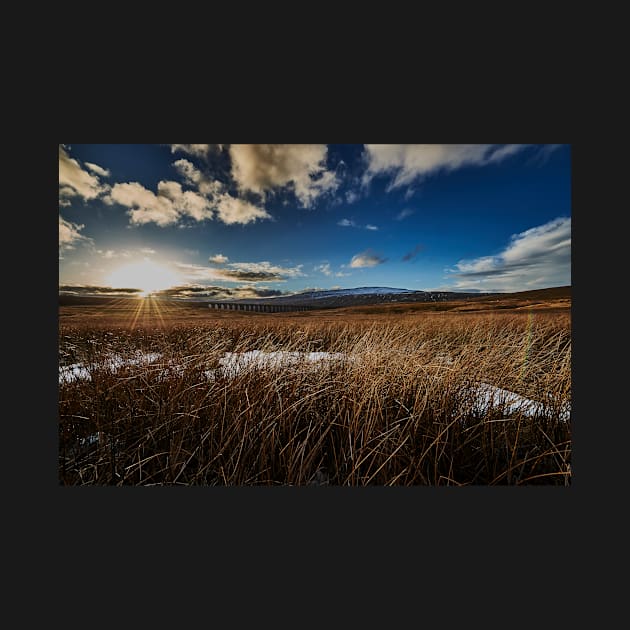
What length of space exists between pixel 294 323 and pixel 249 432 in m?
3.49

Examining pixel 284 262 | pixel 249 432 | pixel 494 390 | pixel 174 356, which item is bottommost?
pixel 249 432

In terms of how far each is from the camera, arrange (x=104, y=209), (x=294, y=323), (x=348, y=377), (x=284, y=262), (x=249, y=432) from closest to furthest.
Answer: (x=249, y=432)
(x=348, y=377)
(x=104, y=209)
(x=284, y=262)
(x=294, y=323)

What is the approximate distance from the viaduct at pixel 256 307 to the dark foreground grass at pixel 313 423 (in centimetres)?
104

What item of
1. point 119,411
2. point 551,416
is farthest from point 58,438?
point 551,416

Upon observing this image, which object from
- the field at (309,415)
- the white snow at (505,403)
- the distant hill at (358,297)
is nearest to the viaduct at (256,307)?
the distant hill at (358,297)

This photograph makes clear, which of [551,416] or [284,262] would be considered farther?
[284,262]

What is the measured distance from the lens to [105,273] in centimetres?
263

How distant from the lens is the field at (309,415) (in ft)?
5.64

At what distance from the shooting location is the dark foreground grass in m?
1.71

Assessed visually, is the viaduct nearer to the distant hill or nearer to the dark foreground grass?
the distant hill

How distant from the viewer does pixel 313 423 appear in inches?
78.2

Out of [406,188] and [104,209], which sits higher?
[406,188]

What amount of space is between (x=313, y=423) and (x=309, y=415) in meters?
0.07

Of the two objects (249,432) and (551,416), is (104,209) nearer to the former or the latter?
(249,432)
